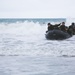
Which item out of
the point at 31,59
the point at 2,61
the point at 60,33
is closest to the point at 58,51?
the point at 31,59

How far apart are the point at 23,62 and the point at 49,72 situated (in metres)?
2.19

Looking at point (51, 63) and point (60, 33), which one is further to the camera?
point (60, 33)

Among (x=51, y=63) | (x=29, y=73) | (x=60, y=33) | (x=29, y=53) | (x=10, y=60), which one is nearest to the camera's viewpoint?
(x=29, y=73)

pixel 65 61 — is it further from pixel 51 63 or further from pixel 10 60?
pixel 10 60

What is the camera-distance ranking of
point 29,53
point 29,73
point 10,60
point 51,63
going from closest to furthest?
point 29,73 → point 51,63 → point 10,60 → point 29,53

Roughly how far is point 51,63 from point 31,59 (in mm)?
1325

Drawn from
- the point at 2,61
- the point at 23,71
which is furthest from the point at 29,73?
the point at 2,61

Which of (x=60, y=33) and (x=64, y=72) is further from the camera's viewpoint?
(x=60, y=33)

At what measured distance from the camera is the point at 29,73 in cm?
1005

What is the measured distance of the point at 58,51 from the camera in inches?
617

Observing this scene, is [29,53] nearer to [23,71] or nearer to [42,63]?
[42,63]

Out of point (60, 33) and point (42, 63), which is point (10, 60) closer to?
point (42, 63)

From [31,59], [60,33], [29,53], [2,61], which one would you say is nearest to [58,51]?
[29,53]

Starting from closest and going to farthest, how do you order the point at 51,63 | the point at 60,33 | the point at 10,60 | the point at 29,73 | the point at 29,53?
the point at 29,73 → the point at 51,63 → the point at 10,60 → the point at 29,53 → the point at 60,33
